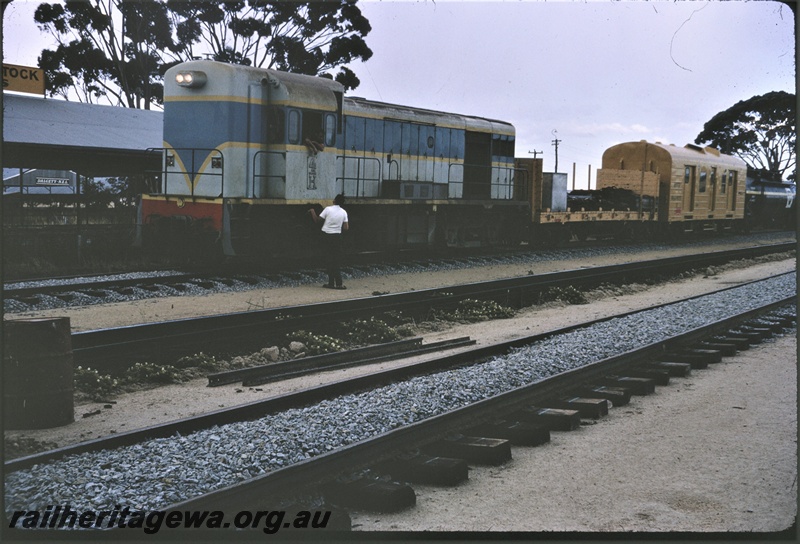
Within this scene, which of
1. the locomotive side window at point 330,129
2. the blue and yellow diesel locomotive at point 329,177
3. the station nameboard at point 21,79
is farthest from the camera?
the locomotive side window at point 330,129

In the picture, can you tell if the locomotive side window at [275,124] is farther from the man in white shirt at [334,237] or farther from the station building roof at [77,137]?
the station building roof at [77,137]

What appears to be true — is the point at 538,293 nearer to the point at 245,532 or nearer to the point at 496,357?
the point at 496,357

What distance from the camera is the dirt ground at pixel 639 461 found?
4.58 metres

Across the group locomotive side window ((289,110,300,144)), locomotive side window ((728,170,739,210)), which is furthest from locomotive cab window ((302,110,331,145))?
locomotive side window ((728,170,739,210))

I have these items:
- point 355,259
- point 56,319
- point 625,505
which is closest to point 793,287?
point 355,259

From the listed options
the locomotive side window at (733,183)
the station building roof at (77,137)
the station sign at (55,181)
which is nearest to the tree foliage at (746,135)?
the locomotive side window at (733,183)

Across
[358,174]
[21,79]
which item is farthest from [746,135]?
[21,79]

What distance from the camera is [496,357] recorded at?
9.11m

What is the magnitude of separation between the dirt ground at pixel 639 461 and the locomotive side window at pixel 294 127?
680 cm

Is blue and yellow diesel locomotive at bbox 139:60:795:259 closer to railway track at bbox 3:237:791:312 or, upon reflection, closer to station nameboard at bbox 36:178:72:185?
railway track at bbox 3:237:791:312

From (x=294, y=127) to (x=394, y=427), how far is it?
11202 mm

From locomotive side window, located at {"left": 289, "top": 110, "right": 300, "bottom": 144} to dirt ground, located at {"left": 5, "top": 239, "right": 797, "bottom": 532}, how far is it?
6.80m

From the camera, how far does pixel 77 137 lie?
2148 centimetres

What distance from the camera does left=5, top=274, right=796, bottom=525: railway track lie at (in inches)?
177
